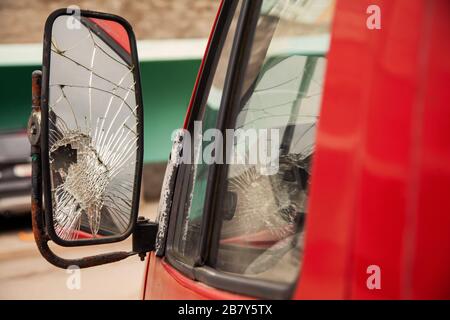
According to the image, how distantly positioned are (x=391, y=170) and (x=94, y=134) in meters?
1.02

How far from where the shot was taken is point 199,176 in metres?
1.58

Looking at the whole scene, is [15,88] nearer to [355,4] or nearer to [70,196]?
[70,196]

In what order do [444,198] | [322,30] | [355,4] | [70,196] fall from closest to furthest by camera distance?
[444,198]
[355,4]
[322,30]
[70,196]

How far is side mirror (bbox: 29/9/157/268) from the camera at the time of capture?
1.70m

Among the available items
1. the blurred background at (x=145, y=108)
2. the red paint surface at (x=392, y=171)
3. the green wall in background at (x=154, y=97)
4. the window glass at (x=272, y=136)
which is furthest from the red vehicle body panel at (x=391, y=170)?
the green wall in background at (x=154, y=97)

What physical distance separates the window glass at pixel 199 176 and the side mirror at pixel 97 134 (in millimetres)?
141

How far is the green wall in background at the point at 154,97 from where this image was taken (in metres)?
8.03

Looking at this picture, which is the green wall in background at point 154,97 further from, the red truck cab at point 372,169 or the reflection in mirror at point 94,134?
the red truck cab at point 372,169

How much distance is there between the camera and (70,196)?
182cm

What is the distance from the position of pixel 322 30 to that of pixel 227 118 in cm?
32

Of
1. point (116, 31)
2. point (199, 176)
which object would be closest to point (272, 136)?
point (199, 176)

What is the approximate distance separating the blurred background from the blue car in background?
11 mm
